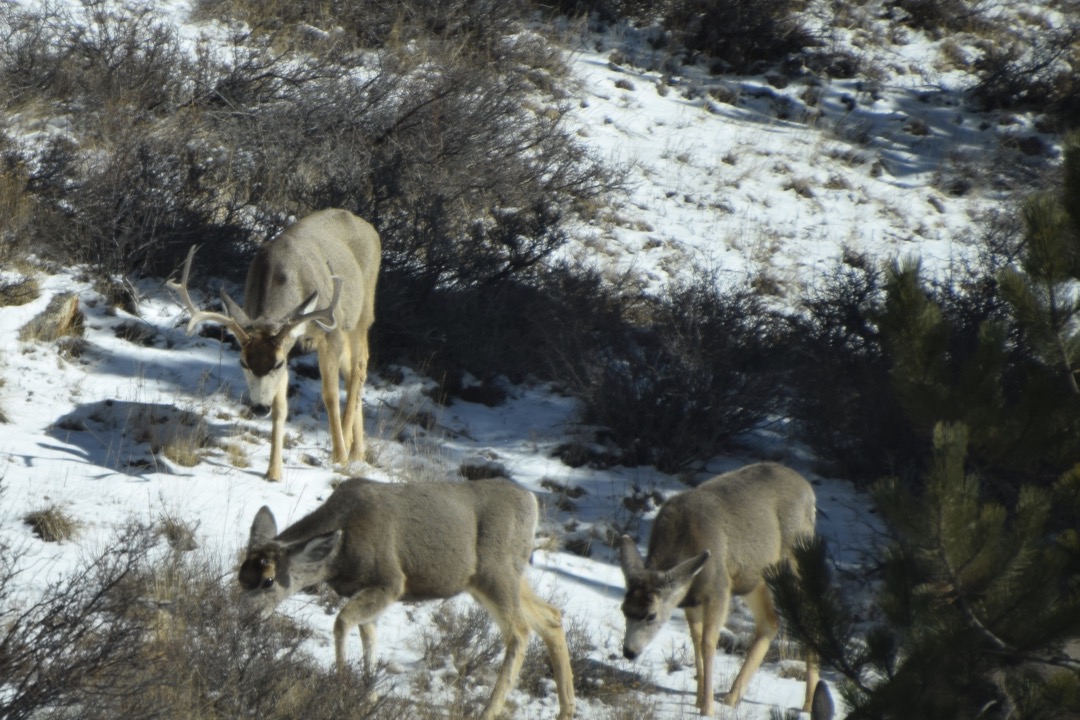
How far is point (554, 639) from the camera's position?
7.50m

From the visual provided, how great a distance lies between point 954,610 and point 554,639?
293 cm

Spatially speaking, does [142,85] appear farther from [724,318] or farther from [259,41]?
[724,318]

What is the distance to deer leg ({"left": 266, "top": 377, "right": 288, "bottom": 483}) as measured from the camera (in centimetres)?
967

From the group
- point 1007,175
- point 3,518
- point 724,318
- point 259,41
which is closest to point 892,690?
point 3,518

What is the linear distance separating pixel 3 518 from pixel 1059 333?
19.9ft

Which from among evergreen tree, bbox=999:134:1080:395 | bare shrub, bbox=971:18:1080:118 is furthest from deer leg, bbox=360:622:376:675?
bare shrub, bbox=971:18:1080:118

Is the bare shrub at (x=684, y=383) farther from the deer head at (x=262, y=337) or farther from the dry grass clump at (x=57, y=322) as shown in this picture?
the dry grass clump at (x=57, y=322)

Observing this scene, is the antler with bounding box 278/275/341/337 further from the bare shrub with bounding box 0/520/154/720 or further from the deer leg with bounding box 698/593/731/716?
the bare shrub with bounding box 0/520/154/720

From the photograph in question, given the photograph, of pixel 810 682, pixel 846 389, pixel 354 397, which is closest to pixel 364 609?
pixel 810 682

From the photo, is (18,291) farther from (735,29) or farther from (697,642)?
(735,29)

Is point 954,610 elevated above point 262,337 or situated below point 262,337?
above

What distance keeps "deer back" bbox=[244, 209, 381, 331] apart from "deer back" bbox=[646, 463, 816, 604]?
3435 millimetres

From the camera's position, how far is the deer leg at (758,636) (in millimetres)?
8227

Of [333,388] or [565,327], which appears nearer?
[333,388]
